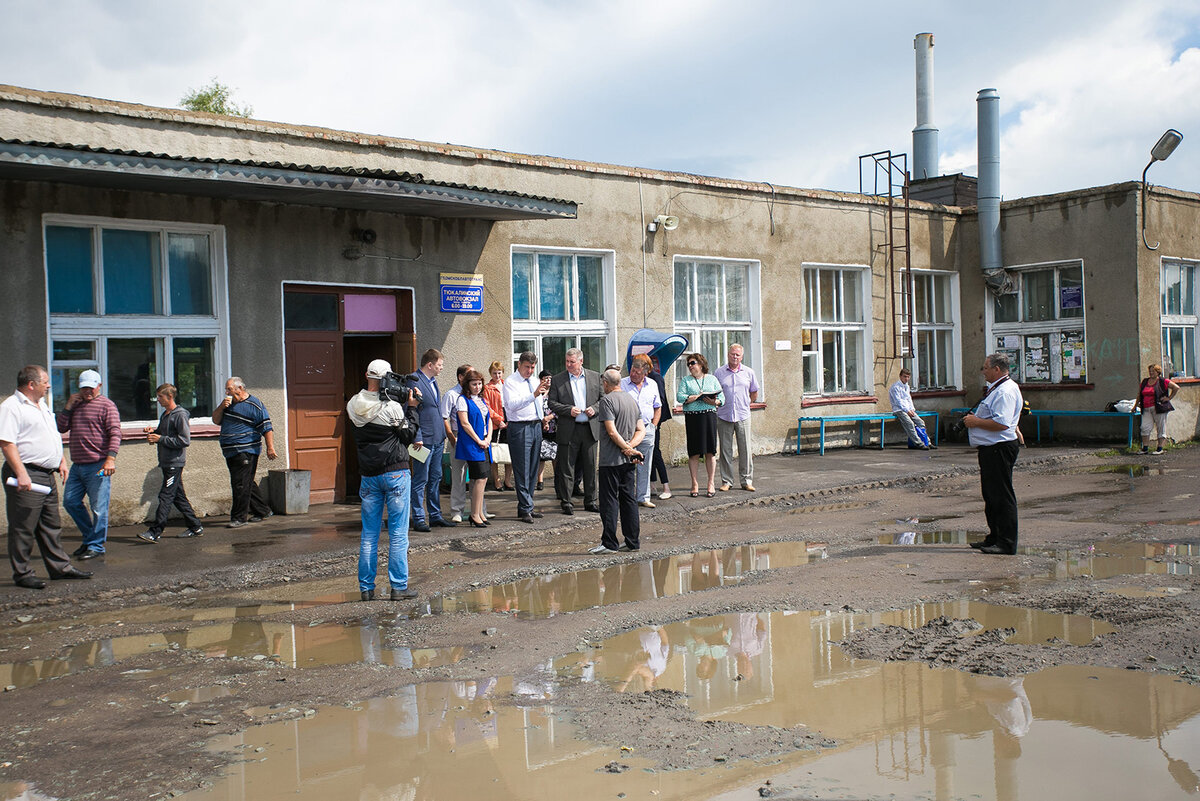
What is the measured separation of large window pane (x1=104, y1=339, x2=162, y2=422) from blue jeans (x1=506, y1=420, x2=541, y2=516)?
422 cm

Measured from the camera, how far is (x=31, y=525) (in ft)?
27.7

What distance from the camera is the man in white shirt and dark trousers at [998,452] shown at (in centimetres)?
914

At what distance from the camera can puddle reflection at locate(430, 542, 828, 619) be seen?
784 centimetres

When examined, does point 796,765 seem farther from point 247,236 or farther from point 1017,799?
point 247,236

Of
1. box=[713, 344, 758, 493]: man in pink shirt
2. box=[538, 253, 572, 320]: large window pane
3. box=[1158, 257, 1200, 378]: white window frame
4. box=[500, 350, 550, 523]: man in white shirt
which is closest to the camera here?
box=[500, 350, 550, 523]: man in white shirt

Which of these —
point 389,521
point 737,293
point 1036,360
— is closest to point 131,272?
point 389,521

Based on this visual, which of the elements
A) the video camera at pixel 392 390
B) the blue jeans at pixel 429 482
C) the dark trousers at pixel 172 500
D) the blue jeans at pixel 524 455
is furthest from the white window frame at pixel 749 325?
the video camera at pixel 392 390

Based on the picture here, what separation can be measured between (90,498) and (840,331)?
546 inches

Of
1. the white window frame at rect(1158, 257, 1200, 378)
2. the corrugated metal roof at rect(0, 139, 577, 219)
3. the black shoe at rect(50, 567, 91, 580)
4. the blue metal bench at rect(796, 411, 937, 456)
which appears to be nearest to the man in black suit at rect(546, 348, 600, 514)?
the corrugated metal roof at rect(0, 139, 577, 219)

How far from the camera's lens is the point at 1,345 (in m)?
10.6

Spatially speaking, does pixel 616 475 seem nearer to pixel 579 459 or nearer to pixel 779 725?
pixel 579 459

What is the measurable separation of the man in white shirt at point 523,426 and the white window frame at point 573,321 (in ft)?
10.7

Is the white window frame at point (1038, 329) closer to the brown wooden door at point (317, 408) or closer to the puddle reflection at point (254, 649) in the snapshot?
the brown wooden door at point (317, 408)

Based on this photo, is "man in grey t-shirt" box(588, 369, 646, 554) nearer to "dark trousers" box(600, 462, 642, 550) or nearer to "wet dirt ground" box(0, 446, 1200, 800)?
"dark trousers" box(600, 462, 642, 550)
